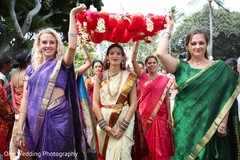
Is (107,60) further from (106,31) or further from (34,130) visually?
(34,130)

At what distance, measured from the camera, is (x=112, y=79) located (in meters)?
4.82

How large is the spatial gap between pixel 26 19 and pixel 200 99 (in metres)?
16.4

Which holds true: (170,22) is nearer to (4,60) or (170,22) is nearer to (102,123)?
(102,123)

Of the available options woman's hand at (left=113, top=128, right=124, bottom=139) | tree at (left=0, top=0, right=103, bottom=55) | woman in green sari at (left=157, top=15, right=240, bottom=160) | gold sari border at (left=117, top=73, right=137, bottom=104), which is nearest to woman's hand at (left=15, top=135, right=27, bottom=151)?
woman's hand at (left=113, top=128, right=124, bottom=139)

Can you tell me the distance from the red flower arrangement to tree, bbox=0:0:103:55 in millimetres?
9936

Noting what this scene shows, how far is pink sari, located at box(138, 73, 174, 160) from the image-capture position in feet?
19.4

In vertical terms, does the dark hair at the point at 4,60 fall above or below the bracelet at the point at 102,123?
above

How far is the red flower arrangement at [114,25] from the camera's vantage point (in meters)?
4.52

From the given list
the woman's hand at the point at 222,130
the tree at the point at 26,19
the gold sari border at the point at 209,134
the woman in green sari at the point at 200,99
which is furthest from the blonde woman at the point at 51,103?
the tree at the point at 26,19

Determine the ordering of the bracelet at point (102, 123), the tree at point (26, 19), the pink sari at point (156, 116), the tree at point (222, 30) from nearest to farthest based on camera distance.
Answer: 1. the bracelet at point (102, 123)
2. the pink sari at point (156, 116)
3. the tree at point (26, 19)
4. the tree at point (222, 30)

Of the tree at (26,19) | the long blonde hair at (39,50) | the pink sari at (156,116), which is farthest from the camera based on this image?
the tree at (26,19)

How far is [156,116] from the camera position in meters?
6.00

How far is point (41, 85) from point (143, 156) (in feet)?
6.17

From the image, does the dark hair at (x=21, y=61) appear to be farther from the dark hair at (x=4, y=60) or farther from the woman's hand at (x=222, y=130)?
the woman's hand at (x=222, y=130)
